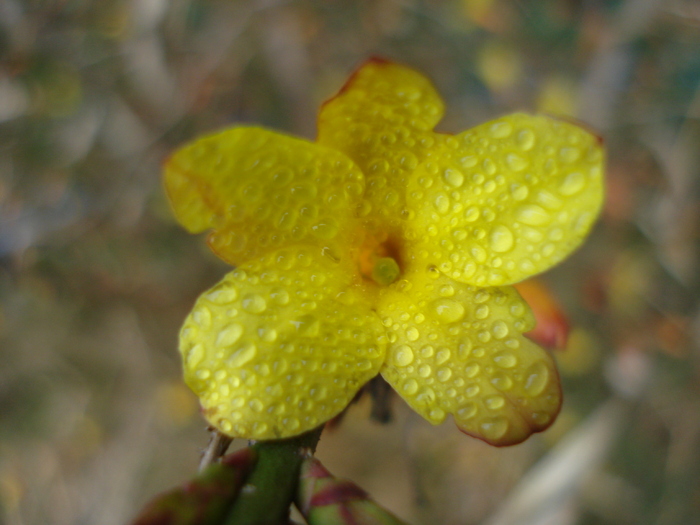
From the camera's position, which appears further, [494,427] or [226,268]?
[226,268]

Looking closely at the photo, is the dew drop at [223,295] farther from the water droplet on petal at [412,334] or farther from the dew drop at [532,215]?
the dew drop at [532,215]

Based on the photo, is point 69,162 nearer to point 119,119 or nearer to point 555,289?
point 119,119

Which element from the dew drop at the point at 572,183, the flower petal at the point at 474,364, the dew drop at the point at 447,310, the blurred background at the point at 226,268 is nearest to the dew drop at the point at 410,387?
the flower petal at the point at 474,364

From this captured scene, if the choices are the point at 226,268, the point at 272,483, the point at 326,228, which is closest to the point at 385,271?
the point at 326,228

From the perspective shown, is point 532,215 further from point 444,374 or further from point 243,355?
point 243,355

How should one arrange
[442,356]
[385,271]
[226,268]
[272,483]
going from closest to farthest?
[272,483] → [442,356] → [385,271] → [226,268]
